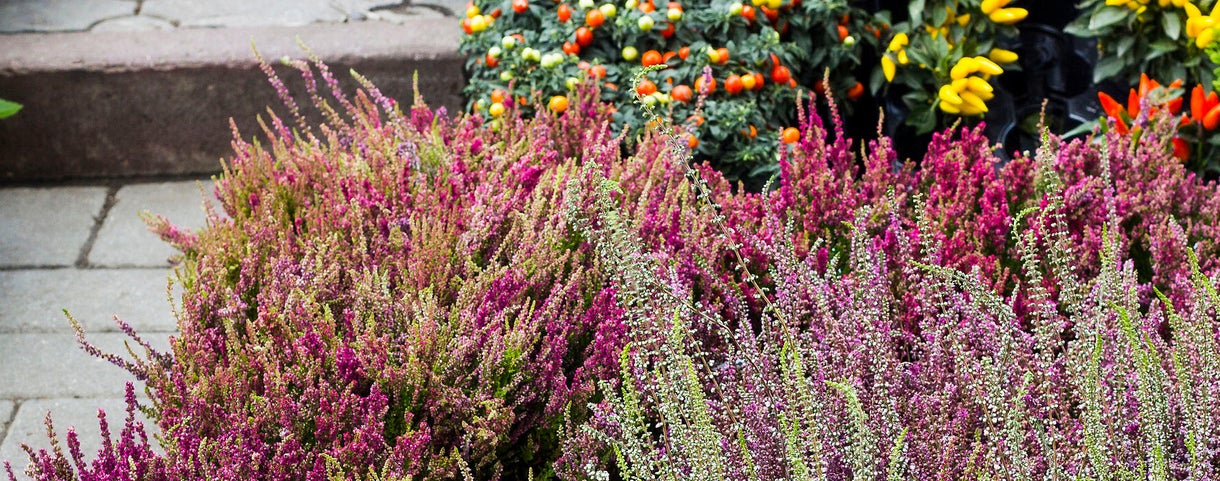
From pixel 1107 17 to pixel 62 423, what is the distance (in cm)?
306

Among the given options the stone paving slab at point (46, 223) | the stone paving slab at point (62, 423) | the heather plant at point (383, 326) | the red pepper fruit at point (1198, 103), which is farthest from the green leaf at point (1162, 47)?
the stone paving slab at point (46, 223)

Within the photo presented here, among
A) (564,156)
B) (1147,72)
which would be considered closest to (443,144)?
(564,156)

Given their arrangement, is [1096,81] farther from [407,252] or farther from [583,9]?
[407,252]

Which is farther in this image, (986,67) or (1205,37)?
(986,67)

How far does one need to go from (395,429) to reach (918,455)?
84 cm

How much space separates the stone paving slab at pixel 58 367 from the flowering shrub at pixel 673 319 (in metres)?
0.77

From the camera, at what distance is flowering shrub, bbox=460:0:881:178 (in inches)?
132

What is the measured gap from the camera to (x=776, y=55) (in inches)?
139

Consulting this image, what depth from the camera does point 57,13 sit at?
497 cm

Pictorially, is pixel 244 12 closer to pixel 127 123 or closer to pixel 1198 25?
pixel 127 123

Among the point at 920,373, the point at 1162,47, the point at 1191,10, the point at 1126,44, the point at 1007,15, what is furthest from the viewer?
the point at 1007,15

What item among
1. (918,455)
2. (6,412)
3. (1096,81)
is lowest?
(6,412)

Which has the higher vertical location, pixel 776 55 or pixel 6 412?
pixel 776 55

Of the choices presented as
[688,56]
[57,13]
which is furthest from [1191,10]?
[57,13]
